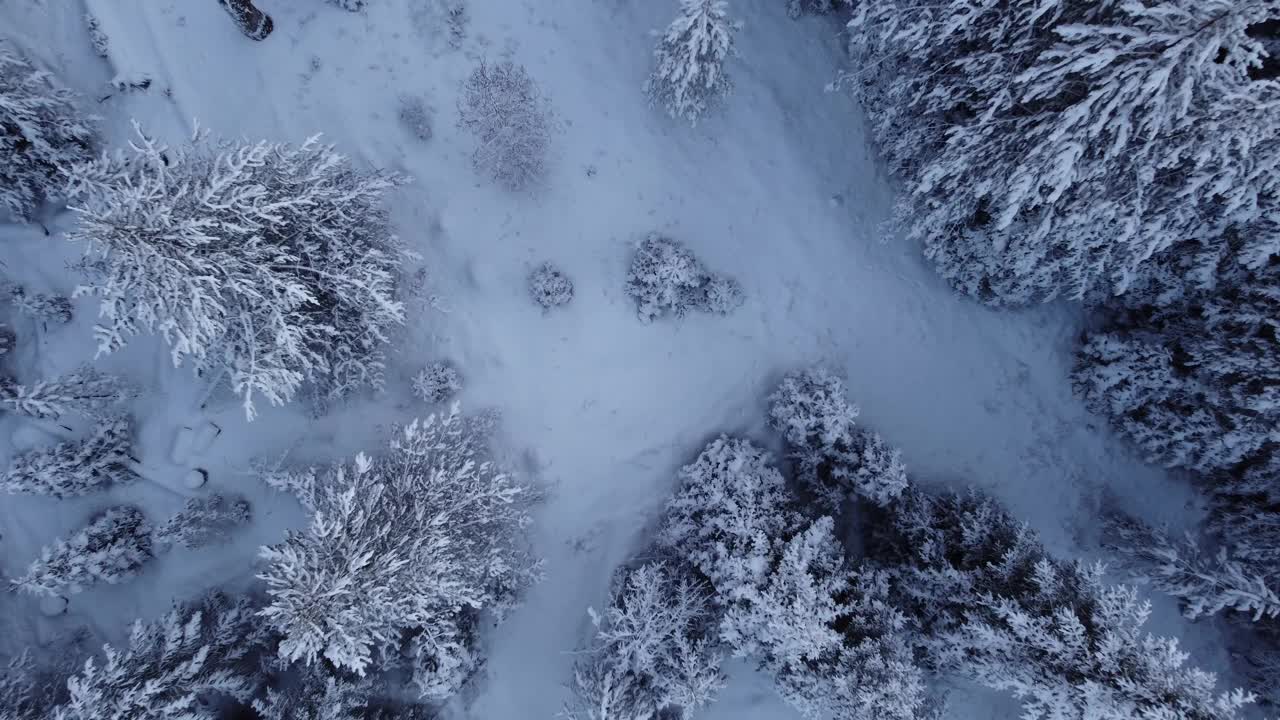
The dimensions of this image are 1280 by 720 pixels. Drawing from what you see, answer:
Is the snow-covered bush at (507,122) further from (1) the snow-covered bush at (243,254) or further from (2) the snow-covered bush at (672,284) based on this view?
(2) the snow-covered bush at (672,284)

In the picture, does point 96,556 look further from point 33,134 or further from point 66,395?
point 33,134

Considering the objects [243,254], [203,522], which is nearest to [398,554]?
[243,254]

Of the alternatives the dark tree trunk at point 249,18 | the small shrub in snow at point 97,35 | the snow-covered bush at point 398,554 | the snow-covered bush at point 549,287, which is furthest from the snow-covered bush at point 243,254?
the small shrub in snow at point 97,35

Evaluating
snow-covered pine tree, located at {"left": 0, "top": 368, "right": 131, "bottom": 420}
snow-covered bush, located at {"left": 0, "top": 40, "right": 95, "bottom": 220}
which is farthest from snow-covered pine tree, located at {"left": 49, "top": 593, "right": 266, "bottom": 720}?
snow-covered bush, located at {"left": 0, "top": 40, "right": 95, "bottom": 220}

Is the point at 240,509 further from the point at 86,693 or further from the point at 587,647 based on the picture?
the point at 587,647

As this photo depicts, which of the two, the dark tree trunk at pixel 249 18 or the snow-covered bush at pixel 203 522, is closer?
the dark tree trunk at pixel 249 18

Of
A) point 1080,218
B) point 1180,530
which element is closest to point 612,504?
point 1080,218

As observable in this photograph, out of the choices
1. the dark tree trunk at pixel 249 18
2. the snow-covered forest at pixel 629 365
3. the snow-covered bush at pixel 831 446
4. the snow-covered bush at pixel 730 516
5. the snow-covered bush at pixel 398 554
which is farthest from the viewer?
the snow-covered bush at pixel 831 446
